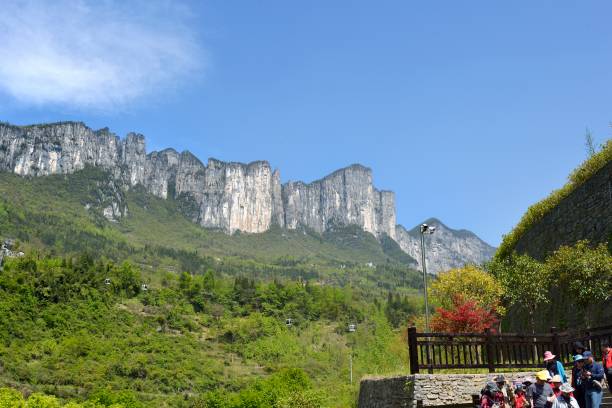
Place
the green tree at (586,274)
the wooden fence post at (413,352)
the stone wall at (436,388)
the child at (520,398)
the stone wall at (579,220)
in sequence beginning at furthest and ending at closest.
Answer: the stone wall at (579,220), the green tree at (586,274), the wooden fence post at (413,352), the stone wall at (436,388), the child at (520,398)

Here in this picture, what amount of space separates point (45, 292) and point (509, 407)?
102219 mm

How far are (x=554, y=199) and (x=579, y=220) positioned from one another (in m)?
5.00

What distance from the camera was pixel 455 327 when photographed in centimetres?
2278

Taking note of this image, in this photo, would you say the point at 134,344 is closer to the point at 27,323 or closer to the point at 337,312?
the point at 27,323

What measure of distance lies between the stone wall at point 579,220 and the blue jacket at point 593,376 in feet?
42.2

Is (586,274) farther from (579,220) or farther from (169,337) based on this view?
(169,337)

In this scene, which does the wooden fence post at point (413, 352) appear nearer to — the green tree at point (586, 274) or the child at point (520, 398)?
the child at point (520, 398)

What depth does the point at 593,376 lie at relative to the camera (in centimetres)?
1045

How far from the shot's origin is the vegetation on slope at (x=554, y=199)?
25.8 meters

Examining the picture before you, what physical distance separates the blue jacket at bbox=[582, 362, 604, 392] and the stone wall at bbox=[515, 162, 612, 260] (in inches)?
507

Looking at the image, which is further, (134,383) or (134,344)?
(134,344)

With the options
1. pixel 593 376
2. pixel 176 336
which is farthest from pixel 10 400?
pixel 176 336

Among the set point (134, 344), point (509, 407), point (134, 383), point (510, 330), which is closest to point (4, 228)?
point (134, 344)

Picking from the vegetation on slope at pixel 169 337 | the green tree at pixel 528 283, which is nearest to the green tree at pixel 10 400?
the vegetation on slope at pixel 169 337
